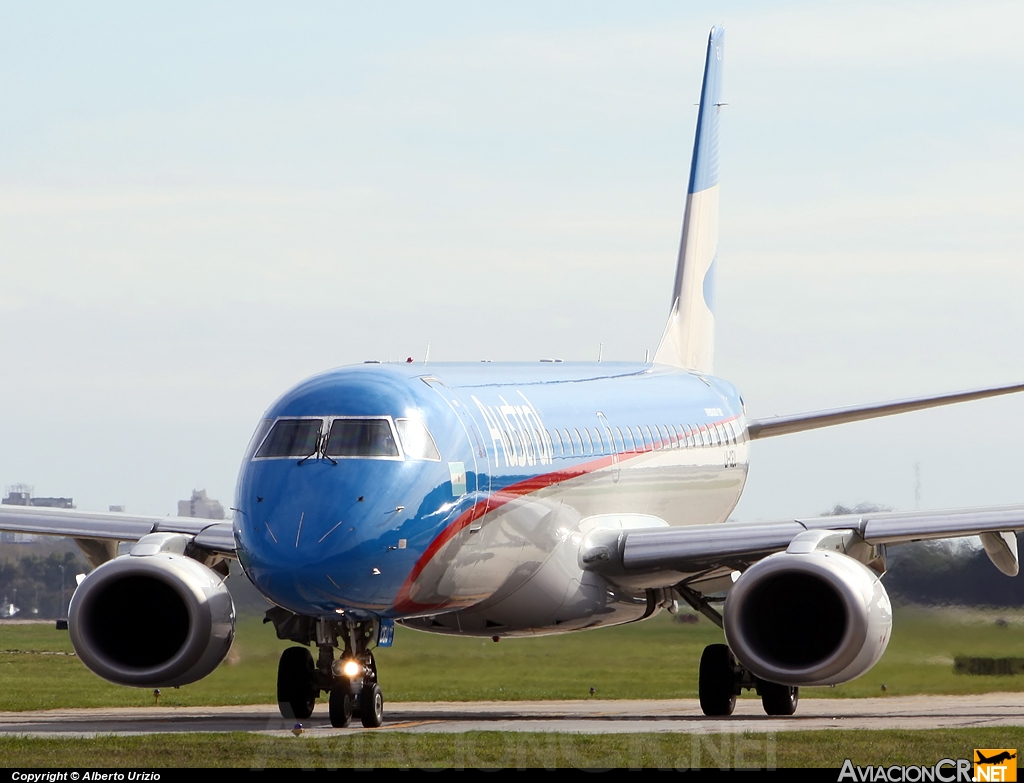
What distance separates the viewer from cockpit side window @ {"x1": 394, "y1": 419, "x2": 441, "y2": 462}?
18.4 metres

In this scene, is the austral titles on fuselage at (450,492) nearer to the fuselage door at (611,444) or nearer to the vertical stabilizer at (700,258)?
the fuselage door at (611,444)

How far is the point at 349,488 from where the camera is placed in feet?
57.8

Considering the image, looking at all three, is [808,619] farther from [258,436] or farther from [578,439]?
[258,436]

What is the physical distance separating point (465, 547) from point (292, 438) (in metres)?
2.14

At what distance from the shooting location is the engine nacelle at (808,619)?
Result: 19.4 metres

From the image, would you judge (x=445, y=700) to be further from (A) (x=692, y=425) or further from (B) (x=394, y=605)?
(B) (x=394, y=605)

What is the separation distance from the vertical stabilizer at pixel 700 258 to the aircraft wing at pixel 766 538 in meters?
9.52

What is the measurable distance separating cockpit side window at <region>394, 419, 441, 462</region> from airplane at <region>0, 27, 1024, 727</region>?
0.02 meters

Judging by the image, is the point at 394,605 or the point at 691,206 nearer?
the point at 394,605

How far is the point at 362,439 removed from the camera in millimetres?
18172

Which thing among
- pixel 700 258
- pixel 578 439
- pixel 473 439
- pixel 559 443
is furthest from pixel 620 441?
pixel 700 258

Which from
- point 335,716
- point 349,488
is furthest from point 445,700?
point 349,488

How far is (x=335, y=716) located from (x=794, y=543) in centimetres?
508

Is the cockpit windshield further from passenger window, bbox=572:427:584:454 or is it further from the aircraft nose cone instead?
passenger window, bbox=572:427:584:454
